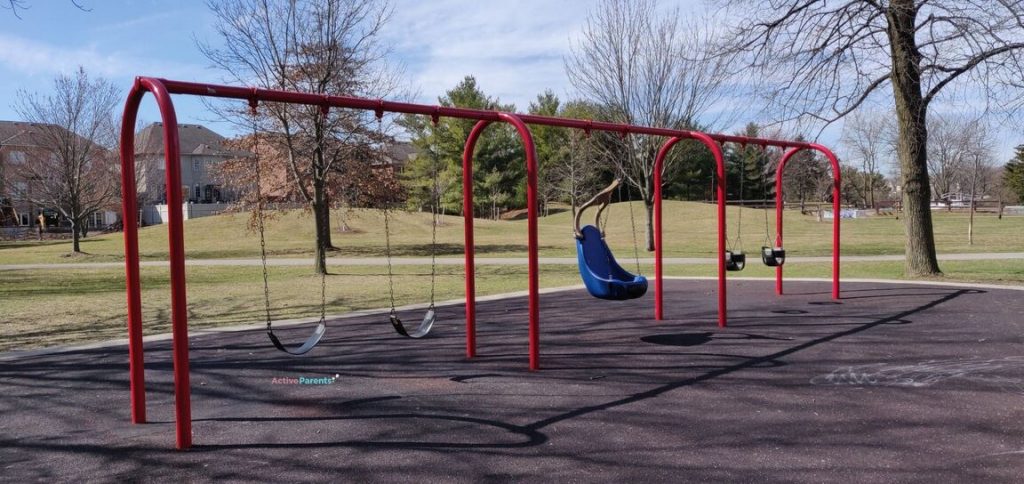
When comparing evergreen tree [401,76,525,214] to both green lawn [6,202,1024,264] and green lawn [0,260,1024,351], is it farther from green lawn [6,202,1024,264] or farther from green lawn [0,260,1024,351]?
green lawn [0,260,1024,351]

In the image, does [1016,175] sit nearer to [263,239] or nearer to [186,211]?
[186,211]

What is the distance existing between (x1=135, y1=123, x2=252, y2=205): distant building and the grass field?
4.03 meters

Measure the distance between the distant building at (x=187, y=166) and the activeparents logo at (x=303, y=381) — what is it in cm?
2320

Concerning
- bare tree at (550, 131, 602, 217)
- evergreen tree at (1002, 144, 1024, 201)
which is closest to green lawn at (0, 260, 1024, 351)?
bare tree at (550, 131, 602, 217)

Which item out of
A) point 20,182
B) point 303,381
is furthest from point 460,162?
point 303,381

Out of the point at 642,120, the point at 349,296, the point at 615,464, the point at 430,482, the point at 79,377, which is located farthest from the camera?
the point at 642,120

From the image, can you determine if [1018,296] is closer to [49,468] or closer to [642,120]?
[49,468]

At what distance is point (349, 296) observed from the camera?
45.8 ft

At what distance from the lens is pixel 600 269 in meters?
8.20

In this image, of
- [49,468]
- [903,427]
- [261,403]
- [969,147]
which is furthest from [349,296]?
[969,147]

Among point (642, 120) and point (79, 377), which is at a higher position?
point (642, 120)

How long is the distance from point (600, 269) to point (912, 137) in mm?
9796

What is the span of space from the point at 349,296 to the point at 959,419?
36.6ft

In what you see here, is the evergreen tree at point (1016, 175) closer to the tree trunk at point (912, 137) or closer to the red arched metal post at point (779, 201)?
the tree trunk at point (912, 137)
